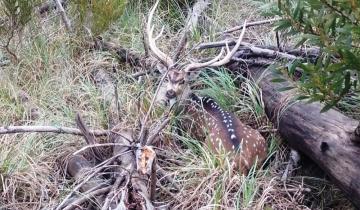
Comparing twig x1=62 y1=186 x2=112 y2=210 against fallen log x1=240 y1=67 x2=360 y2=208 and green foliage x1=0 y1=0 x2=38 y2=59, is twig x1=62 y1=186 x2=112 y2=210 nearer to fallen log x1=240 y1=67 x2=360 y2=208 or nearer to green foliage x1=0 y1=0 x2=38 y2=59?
fallen log x1=240 y1=67 x2=360 y2=208

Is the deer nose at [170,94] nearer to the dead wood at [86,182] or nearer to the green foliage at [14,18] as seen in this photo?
the dead wood at [86,182]

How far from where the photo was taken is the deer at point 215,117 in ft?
11.8

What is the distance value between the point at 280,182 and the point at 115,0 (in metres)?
2.11

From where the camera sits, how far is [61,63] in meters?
4.79

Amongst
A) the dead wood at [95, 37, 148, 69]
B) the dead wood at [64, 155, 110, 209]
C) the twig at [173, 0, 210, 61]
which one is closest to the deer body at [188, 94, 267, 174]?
the dead wood at [64, 155, 110, 209]

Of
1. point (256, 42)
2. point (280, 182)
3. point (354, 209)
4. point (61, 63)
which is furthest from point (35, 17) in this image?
point (354, 209)

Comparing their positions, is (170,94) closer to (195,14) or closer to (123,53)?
(123,53)

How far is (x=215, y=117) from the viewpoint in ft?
12.9

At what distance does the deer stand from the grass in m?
0.08

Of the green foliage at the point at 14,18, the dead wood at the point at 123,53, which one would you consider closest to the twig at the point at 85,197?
the dead wood at the point at 123,53

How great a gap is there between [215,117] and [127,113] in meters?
0.56

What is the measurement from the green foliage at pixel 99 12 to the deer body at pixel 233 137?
1.29 meters

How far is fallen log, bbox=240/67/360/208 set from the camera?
299cm

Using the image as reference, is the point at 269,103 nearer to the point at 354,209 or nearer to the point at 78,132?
the point at 354,209
